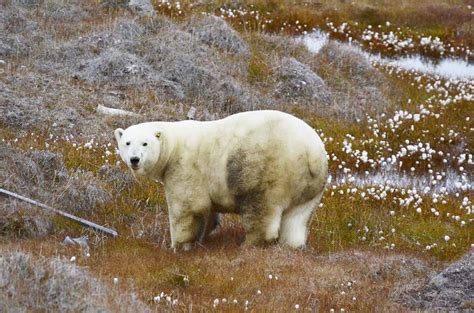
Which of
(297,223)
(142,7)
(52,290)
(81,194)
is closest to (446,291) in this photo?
(297,223)

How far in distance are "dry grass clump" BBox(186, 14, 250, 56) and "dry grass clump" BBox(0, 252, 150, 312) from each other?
1502 cm

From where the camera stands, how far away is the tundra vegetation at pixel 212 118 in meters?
9.12

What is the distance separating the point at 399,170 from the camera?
57.0ft

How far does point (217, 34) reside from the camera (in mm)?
22391

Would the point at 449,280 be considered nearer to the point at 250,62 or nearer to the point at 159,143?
the point at 159,143

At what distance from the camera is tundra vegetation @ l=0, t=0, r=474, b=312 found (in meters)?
9.12

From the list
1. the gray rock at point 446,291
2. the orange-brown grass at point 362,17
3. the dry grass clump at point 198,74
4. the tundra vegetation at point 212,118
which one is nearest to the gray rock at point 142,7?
the tundra vegetation at point 212,118

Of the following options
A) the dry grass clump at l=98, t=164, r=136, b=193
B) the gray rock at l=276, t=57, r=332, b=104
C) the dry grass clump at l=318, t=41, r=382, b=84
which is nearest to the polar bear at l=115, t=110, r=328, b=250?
the dry grass clump at l=98, t=164, r=136, b=193

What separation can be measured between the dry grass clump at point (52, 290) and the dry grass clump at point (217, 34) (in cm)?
1502

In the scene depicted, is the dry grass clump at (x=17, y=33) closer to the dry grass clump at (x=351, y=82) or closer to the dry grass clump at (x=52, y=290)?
the dry grass clump at (x=351, y=82)

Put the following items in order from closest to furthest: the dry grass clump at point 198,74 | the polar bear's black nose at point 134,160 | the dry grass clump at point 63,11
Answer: the polar bear's black nose at point 134,160
the dry grass clump at point 198,74
the dry grass clump at point 63,11

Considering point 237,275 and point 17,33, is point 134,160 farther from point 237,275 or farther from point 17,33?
point 17,33

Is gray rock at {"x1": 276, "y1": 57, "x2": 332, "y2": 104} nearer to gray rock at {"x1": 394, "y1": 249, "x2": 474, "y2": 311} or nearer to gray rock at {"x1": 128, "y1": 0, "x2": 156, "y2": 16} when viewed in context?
gray rock at {"x1": 128, "y1": 0, "x2": 156, "y2": 16}

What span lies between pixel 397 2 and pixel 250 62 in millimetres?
15068
